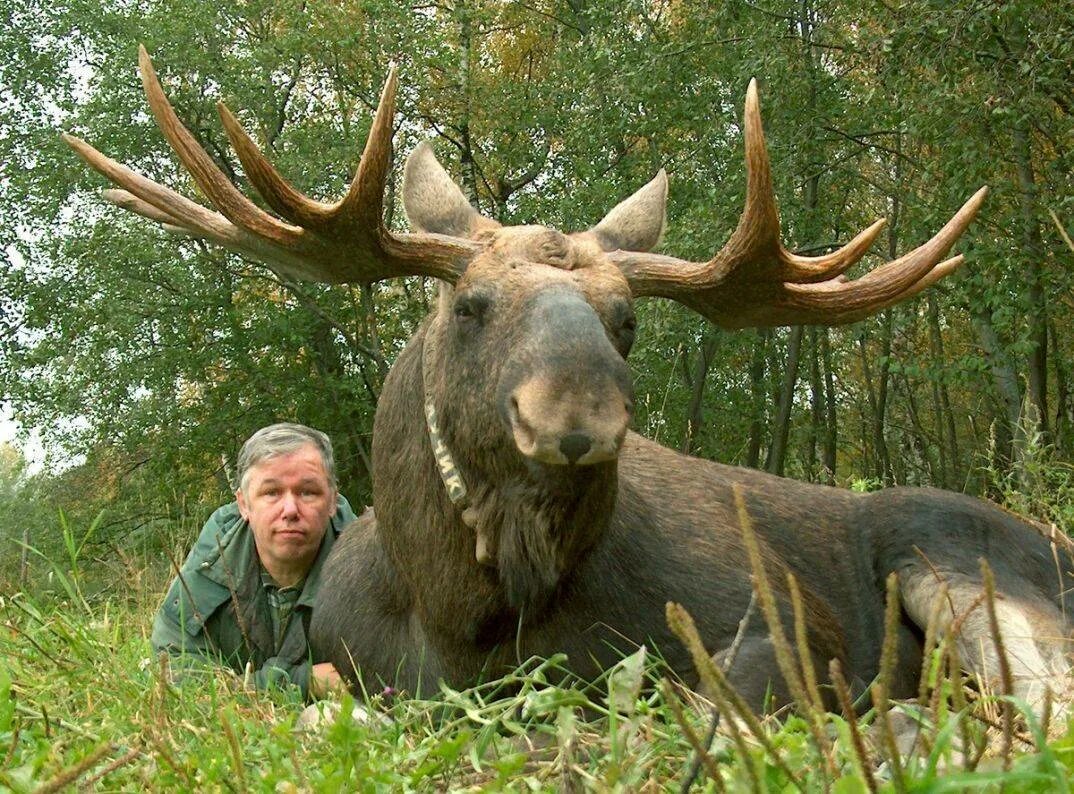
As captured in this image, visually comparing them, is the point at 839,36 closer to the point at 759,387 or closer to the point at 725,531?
the point at 759,387

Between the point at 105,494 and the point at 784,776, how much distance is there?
22050 millimetres

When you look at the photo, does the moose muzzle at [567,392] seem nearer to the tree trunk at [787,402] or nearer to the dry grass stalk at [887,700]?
the dry grass stalk at [887,700]

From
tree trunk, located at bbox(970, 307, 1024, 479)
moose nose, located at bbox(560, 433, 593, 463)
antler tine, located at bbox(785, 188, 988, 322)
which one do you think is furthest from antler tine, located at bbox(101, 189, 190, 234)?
tree trunk, located at bbox(970, 307, 1024, 479)

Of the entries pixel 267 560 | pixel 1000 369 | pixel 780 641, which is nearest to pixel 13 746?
pixel 780 641

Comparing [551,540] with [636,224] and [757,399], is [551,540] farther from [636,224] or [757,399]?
[757,399]

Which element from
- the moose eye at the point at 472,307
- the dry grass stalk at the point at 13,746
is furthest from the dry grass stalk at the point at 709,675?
the moose eye at the point at 472,307

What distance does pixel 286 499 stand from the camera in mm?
5258

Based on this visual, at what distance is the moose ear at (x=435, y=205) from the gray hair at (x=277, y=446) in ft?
4.64

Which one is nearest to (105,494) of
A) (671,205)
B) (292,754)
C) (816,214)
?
(671,205)

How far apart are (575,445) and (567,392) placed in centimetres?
16

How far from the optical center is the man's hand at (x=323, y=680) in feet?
14.5

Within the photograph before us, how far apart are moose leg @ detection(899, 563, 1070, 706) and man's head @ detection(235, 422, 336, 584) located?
259cm

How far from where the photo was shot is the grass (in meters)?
1.64

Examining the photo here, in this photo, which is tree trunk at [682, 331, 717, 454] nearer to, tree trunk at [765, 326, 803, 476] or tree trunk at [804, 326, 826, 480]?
tree trunk at [765, 326, 803, 476]
